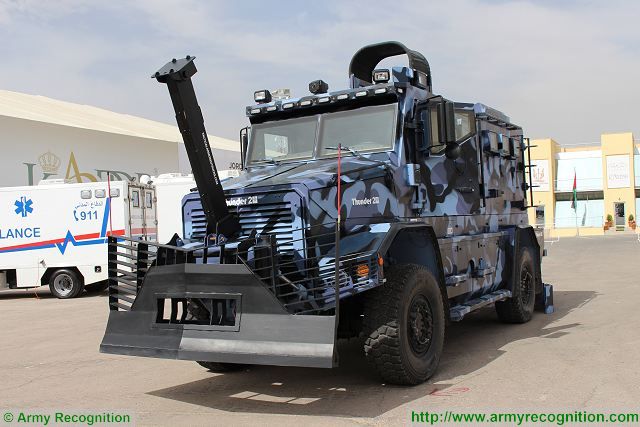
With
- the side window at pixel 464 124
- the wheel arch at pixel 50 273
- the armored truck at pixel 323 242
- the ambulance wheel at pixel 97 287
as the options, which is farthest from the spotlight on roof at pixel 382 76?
the ambulance wheel at pixel 97 287

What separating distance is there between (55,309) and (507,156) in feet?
32.3

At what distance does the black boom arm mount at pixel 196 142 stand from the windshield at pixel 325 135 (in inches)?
62.4

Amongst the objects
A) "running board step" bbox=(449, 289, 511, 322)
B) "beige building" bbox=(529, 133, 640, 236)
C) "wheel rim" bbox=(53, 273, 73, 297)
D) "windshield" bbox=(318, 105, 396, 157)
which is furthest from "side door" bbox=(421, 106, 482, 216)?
"beige building" bbox=(529, 133, 640, 236)

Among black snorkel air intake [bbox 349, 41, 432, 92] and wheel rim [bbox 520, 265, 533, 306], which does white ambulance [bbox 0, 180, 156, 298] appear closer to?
black snorkel air intake [bbox 349, 41, 432, 92]

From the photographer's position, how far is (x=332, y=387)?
6289 mm

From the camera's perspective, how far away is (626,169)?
50.7 meters

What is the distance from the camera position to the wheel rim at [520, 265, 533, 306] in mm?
9648

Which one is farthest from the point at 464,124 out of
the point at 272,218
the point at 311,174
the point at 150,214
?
the point at 150,214

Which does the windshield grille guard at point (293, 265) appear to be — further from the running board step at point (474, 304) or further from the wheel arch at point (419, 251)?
the running board step at point (474, 304)

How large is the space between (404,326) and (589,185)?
50251 millimetres

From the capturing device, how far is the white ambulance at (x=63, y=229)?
16.5 m

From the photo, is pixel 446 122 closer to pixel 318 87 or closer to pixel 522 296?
pixel 318 87

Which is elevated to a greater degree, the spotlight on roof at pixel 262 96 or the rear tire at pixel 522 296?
the spotlight on roof at pixel 262 96

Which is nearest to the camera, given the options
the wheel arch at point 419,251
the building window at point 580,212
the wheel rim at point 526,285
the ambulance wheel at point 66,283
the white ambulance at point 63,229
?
the wheel arch at point 419,251
